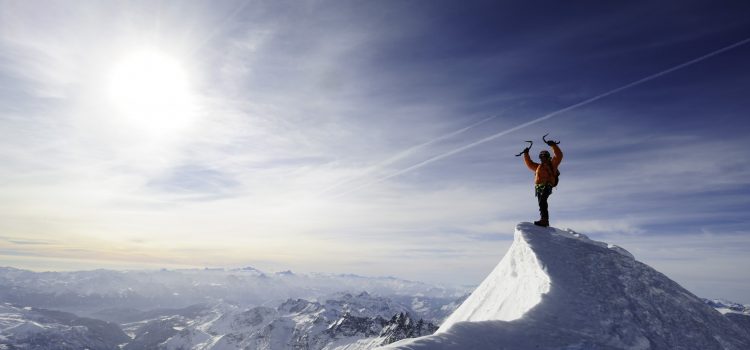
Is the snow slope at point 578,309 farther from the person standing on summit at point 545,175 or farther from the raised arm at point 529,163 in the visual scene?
the raised arm at point 529,163

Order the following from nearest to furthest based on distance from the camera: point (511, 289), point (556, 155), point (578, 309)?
1. point (578, 309)
2. point (511, 289)
3. point (556, 155)

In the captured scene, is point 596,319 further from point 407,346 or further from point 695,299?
point 407,346

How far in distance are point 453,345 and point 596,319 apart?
6.06m

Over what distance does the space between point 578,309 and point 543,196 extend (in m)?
9.74

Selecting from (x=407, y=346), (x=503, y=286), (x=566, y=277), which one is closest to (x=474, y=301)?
(x=503, y=286)

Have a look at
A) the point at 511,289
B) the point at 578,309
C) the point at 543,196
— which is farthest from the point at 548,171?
the point at 578,309

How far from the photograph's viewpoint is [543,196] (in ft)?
71.3

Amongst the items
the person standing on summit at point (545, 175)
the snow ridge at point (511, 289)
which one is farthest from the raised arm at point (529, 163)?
the snow ridge at point (511, 289)

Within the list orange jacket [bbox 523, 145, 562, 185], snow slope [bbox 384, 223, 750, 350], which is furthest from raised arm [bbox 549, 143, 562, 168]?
snow slope [bbox 384, 223, 750, 350]

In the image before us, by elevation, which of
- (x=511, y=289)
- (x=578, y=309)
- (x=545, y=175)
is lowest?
(x=578, y=309)

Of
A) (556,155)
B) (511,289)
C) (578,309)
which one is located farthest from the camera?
(556,155)

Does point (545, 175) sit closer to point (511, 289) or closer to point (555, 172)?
point (555, 172)

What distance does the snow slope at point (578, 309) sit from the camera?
1104 cm

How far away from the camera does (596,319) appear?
496 inches
